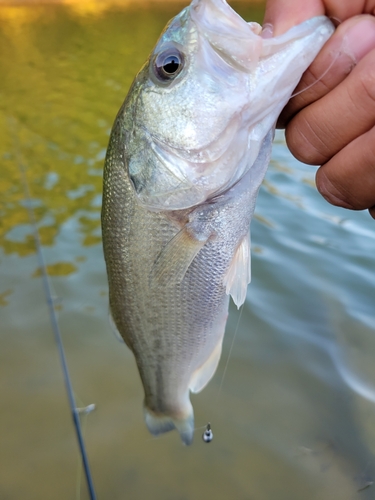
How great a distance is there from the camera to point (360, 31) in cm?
108

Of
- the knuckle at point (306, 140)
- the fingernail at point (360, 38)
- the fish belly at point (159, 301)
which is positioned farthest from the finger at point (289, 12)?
the fish belly at point (159, 301)

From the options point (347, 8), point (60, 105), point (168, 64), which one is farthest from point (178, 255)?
point (60, 105)

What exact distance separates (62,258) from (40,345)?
1.16m

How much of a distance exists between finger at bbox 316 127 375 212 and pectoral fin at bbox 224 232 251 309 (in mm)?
316

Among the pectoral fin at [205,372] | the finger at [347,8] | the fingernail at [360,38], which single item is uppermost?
the finger at [347,8]

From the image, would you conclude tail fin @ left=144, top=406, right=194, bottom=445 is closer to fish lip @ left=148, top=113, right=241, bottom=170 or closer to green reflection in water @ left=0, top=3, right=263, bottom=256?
fish lip @ left=148, top=113, right=241, bottom=170

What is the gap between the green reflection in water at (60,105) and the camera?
16.8ft

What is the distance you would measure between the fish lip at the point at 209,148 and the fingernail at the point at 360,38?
0.33m

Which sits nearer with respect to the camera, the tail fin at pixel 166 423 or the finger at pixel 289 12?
the finger at pixel 289 12

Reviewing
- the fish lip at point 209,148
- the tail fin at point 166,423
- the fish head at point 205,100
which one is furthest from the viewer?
the tail fin at point 166,423

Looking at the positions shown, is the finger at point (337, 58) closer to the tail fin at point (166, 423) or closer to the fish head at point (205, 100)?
the fish head at point (205, 100)

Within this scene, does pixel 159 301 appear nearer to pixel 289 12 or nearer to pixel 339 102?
pixel 339 102

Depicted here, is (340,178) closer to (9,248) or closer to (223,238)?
(223,238)

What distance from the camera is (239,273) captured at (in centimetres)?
153
